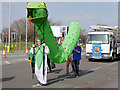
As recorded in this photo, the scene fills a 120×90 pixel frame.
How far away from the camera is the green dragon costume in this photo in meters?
7.24

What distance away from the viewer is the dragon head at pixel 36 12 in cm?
720

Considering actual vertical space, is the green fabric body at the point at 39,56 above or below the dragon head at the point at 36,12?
below

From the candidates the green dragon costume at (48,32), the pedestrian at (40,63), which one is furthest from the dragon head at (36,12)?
the pedestrian at (40,63)

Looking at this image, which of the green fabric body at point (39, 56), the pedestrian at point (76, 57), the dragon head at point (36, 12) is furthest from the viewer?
the pedestrian at point (76, 57)

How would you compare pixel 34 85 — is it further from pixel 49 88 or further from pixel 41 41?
pixel 41 41

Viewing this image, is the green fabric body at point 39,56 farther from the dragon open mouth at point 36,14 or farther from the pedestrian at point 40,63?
the dragon open mouth at point 36,14

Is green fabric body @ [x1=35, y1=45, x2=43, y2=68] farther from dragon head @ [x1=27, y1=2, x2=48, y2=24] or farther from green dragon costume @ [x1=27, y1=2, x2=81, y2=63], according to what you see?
dragon head @ [x1=27, y1=2, x2=48, y2=24]

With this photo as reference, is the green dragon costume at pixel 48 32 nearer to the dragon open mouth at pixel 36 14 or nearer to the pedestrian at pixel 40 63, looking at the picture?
the dragon open mouth at pixel 36 14

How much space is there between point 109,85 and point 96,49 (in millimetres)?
9378

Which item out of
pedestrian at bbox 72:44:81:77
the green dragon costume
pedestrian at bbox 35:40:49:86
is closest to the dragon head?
the green dragon costume

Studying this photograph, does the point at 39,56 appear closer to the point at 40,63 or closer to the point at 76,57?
the point at 40,63

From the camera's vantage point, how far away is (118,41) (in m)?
20.8

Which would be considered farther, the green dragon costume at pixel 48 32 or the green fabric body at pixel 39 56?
the green fabric body at pixel 39 56

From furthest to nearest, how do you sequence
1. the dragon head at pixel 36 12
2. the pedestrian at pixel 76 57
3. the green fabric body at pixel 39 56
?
1. the pedestrian at pixel 76 57
2. the green fabric body at pixel 39 56
3. the dragon head at pixel 36 12
